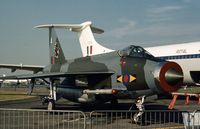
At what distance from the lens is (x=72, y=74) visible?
14609 millimetres

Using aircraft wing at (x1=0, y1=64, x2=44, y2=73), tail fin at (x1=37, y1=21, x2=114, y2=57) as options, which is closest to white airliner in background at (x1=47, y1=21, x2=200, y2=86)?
tail fin at (x1=37, y1=21, x2=114, y2=57)

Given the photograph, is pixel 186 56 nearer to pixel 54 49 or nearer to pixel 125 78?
pixel 54 49

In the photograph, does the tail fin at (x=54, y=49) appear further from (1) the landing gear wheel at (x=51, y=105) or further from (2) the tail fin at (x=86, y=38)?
(2) the tail fin at (x=86, y=38)

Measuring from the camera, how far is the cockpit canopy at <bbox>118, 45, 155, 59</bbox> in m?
12.8

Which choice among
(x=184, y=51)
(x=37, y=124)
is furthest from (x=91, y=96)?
(x=184, y=51)

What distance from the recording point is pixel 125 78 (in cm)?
1271

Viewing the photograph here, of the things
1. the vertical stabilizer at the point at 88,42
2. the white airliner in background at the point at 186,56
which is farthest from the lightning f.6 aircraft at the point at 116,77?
the vertical stabilizer at the point at 88,42

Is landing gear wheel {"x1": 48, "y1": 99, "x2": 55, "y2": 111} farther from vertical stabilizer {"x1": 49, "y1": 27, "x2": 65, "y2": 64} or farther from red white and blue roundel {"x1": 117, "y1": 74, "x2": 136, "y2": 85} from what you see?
vertical stabilizer {"x1": 49, "y1": 27, "x2": 65, "y2": 64}

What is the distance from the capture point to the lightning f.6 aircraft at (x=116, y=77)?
1112cm

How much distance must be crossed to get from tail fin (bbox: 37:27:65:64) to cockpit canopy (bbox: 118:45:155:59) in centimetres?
758

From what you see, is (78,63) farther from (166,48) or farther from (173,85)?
(166,48)

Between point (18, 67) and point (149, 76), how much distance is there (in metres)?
21.9

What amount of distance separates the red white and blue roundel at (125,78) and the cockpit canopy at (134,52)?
36.3 inches

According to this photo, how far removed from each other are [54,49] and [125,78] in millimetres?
9178
